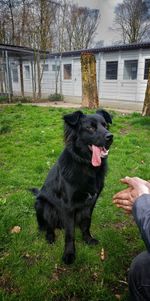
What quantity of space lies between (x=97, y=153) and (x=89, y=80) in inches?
303

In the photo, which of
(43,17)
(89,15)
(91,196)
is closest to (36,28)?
(43,17)

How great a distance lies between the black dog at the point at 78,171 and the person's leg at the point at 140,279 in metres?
0.80

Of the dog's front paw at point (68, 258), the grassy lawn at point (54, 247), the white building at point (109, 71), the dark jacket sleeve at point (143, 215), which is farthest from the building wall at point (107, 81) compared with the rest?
the dark jacket sleeve at point (143, 215)

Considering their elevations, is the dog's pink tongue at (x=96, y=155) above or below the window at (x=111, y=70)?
below

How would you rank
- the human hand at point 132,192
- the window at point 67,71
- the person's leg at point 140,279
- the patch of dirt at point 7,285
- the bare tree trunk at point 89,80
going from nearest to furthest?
the human hand at point 132,192 → the person's leg at point 140,279 → the patch of dirt at point 7,285 → the bare tree trunk at point 89,80 → the window at point 67,71

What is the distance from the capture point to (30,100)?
567 inches

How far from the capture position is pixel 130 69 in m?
14.1

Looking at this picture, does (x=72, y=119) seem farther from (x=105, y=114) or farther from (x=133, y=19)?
(x=133, y=19)

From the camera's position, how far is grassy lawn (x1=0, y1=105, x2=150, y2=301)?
195cm

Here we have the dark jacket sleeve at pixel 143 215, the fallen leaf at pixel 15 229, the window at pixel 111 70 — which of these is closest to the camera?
the dark jacket sleeve at pixel 143 215

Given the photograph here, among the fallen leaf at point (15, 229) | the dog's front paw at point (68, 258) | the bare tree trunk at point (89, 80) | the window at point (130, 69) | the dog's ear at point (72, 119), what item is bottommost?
the dog's front paw at point (68, 258)

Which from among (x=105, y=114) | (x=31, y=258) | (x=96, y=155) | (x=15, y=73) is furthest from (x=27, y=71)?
(x=31, y=258)

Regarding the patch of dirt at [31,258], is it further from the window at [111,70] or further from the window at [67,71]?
the window at [67,71]

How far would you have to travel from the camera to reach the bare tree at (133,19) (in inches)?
772
